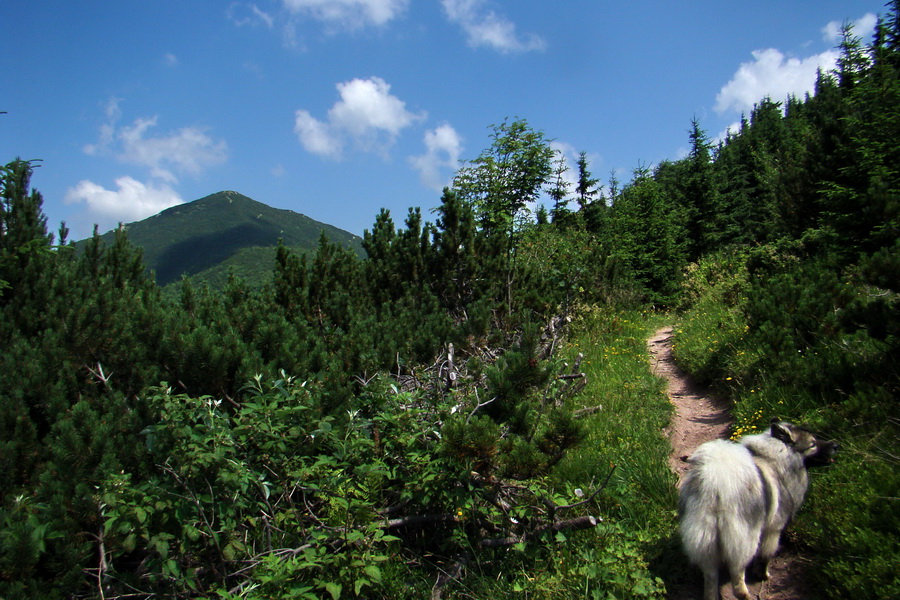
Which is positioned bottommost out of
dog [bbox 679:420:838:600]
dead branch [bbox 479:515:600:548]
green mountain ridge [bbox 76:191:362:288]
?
dead branch [bbox 479:515:600:548]

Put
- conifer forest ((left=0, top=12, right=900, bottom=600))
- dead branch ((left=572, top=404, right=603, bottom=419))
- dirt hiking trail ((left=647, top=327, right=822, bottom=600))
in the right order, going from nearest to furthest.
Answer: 1. conifer forest ((left=0, top=12, right=900, bottom=600))
2. dirt hiking trail ((left=647, top=327, right=822, bottom=600))
3. dead branch ((left=572, top=404, right=603, bottom=419))

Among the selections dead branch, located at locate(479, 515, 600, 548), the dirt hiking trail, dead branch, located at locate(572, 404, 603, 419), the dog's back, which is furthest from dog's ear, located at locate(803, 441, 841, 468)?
dead branch, located at locate(572, 404, 603, 419)

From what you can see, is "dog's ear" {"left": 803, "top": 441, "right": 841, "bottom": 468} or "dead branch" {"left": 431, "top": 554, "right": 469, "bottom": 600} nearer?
"dead branch" {"left": 431, "top": 554, "right": 469, "bottom": 600}

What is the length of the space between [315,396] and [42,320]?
293 cm

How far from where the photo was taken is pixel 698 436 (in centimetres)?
540

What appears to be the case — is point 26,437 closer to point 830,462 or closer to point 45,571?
point 45,571

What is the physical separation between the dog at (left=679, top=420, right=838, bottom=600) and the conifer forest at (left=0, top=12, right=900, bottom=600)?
32 centimetres

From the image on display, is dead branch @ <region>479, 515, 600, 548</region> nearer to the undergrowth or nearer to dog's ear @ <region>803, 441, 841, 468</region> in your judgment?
the undergrowth

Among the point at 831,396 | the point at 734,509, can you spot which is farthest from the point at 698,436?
the point at 734,509

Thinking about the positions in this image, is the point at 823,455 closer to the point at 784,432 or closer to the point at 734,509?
the point at 784,432

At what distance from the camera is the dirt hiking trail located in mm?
2973

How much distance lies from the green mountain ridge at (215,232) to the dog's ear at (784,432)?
2583 inches

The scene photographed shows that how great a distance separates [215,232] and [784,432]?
10221 cm

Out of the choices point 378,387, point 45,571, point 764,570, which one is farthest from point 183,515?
point 764,570
